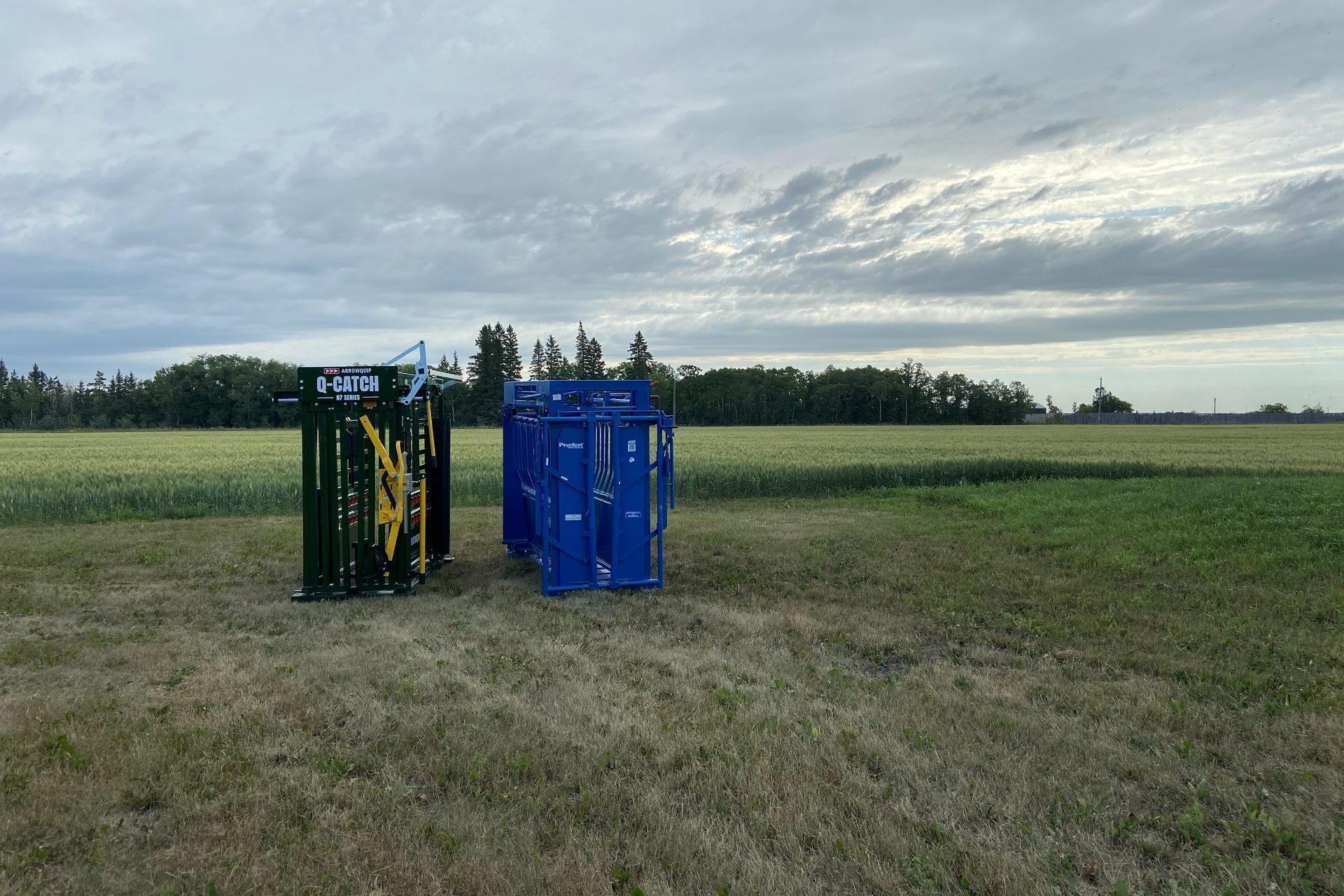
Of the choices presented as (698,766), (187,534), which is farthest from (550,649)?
(187,534)

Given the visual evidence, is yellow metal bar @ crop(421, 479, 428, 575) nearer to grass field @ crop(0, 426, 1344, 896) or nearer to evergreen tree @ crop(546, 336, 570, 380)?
grass field @ crop(0, 426, 1344, 896)

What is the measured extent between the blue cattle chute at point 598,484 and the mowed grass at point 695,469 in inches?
328

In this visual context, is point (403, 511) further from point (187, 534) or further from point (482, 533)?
point (187, 534)

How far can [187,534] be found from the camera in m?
13.0

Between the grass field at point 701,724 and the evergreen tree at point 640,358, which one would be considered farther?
the evergreen tree at point 640,358

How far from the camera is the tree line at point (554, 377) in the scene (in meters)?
77.6

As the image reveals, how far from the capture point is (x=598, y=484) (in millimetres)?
10047

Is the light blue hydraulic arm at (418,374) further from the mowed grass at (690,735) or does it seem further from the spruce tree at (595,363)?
the spruce tree at (595,363)

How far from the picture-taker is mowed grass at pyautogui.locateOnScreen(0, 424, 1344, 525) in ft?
51.5

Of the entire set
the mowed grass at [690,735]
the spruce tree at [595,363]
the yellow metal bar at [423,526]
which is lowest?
the mowed grass at [690,735]

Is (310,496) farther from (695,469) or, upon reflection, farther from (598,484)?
(695,469)

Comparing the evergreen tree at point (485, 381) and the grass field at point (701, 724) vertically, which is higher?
the evergreen tree at point (485, 381)

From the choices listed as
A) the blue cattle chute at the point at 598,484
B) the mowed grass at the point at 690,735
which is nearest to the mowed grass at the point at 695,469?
the mowed grass at the point at 690,735

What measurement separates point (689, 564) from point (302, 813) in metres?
7.22
